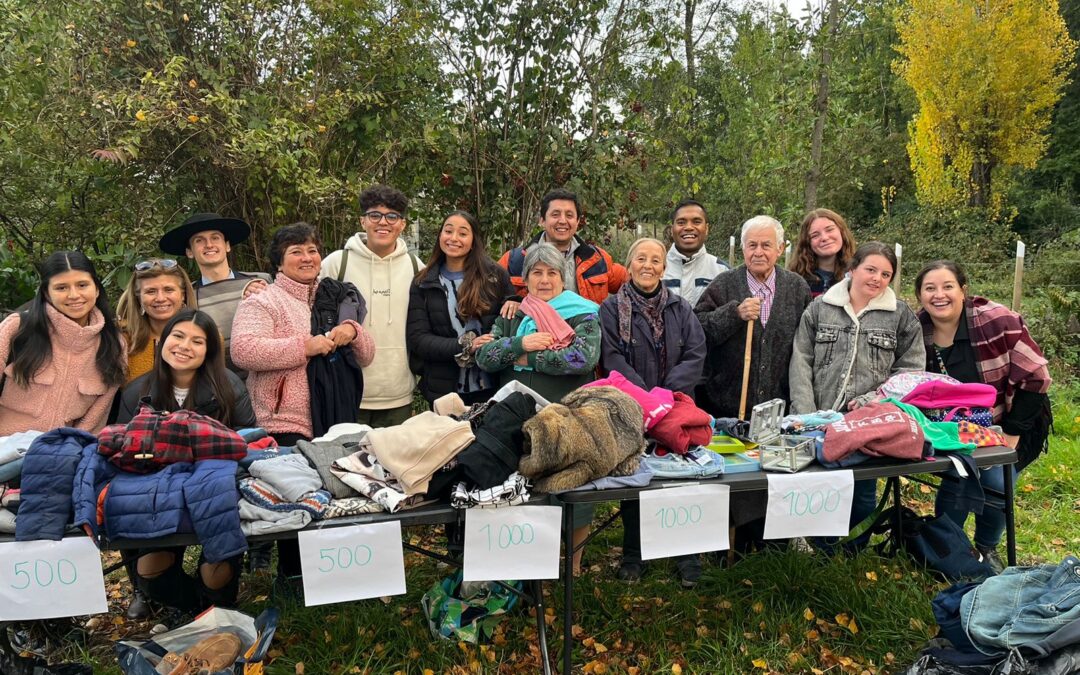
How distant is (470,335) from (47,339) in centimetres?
173

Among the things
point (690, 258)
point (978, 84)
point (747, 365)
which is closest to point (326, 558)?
point (747, 365)

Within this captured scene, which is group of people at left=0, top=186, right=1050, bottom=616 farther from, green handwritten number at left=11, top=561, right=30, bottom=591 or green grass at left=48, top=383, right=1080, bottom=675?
green handwritten number at left=11, top=561, right=30, bottom=591

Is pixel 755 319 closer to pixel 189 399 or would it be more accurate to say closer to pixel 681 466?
pixel 681 466

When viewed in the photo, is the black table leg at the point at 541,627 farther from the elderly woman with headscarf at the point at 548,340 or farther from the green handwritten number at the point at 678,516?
the green handwritten number at the point at 678,516

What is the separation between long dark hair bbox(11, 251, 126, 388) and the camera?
2799 mm

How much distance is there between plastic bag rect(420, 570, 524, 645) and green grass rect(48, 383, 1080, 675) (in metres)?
0.05

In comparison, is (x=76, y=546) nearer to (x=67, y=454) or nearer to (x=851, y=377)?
(x=67, y=454)

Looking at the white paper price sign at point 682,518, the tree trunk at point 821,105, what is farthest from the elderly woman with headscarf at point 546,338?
the tree trunk at point 821,105

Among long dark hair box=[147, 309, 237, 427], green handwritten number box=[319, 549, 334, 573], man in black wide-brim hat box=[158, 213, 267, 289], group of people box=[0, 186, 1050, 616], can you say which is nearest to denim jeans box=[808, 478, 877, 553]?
group of people box=[0, 186, 1050, 616]

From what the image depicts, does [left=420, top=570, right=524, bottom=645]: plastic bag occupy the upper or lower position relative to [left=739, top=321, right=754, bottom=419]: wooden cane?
lower

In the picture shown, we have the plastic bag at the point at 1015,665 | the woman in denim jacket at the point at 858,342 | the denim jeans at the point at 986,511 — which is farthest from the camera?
the denim jeans at the point at 986,511

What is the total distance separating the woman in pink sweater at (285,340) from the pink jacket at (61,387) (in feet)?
1.81

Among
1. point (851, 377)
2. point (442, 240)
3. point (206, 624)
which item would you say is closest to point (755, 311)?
point (851, 377)

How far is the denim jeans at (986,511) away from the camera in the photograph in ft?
10.9
